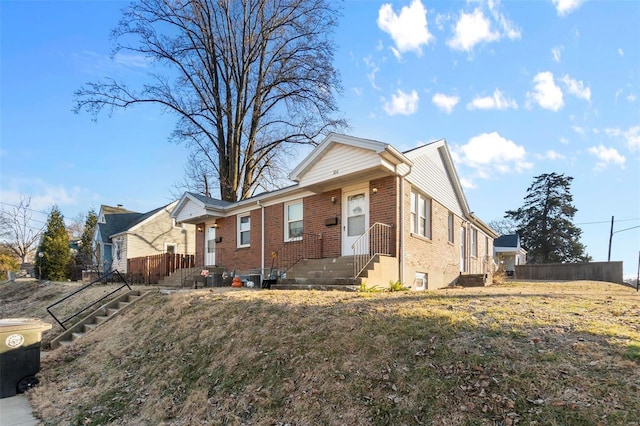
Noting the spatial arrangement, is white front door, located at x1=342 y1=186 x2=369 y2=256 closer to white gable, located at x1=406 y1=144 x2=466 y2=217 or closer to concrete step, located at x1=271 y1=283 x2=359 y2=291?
white gable, located at x1=406 y1=144 x2=466 y2=217

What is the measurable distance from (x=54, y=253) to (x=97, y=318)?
21800mm

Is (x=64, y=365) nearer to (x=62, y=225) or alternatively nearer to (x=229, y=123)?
(x=229, y=123)

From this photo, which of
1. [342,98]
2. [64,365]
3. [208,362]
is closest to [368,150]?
[208,362]

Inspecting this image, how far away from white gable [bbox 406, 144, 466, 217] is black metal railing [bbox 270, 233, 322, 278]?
→ 388 cm

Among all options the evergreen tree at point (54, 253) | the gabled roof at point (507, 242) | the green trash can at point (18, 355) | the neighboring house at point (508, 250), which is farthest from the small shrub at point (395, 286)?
the gabled roof at point (507, 242)

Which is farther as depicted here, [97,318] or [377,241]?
[377,241]

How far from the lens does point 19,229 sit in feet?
136

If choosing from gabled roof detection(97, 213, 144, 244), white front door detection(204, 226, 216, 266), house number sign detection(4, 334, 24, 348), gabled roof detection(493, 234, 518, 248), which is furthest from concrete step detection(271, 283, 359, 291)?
gabled roof detection(493, 234, 518, 248)

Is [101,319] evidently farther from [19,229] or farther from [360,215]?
[19,229]

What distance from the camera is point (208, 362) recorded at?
5648 mm

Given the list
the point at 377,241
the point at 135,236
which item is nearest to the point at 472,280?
the point at 377,241

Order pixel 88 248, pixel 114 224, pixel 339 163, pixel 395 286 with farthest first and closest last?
pixel 88 248
pixel 114 224
pixel 339 163
pixel 395 286

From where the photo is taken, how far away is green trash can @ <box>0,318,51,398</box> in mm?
6547

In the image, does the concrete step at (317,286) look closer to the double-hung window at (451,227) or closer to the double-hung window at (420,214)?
the double-hung window at (420,214)
